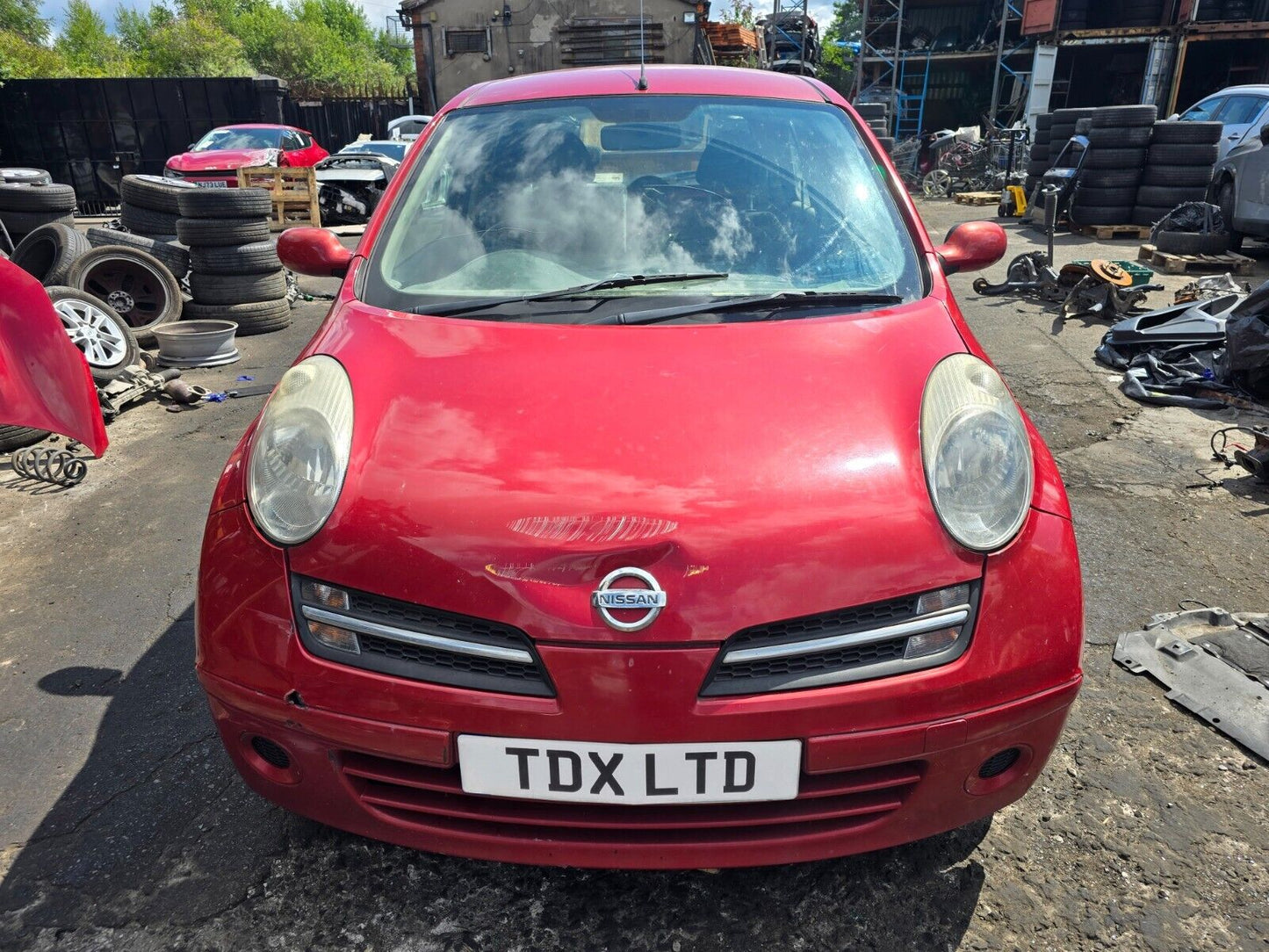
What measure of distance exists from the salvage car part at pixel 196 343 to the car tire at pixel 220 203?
1.12 meters

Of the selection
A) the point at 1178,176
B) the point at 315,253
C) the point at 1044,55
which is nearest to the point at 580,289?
the point at 315,253

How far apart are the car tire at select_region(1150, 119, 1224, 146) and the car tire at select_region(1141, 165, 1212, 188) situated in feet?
0.94

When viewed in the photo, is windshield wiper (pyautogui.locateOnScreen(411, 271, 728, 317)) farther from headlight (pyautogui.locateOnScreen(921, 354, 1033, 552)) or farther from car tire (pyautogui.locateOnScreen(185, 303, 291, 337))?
car tire (pyautogui.locateOnScreen(185, 303, 291, 337))

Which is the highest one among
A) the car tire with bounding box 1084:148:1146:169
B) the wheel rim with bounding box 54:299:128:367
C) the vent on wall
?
the vent on wall

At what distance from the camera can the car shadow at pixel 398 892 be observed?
174 cm

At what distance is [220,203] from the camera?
22.7ft

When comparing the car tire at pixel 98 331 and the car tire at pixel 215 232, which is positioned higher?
the car tire at pixel 215 232

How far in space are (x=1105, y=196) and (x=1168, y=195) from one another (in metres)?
0.69

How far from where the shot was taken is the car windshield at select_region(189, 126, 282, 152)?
47.2 feet

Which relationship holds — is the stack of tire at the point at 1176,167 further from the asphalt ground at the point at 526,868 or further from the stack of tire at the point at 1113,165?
the asphalt ground at the point at 526,868

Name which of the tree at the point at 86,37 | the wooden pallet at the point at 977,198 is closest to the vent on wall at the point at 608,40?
the wooden pallet at the point at 977,198

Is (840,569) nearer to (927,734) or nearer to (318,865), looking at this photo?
(927,734)

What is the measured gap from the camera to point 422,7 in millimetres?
14172

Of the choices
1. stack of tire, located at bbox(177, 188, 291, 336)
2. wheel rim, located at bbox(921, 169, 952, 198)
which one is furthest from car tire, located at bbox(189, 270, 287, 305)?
wheel rim, located at bbox(921, 169, 952, 198)
